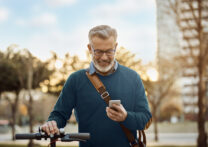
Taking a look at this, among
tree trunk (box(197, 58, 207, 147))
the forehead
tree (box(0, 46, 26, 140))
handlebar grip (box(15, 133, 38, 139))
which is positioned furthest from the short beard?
tree (box(0, 46, 26, 140))

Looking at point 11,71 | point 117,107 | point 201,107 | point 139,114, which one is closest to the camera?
point 117,107

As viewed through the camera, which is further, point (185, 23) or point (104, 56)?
point (185, 23)

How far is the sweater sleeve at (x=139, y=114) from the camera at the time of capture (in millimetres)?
2562

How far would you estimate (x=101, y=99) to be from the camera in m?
2.70

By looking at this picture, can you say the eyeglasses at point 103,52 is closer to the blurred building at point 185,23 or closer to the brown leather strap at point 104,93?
the brown leather strap at point 104,93

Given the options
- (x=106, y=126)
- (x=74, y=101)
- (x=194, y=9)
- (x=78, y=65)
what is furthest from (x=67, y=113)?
(x=78, y=65)

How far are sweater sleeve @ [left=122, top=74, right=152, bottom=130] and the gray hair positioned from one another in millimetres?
445

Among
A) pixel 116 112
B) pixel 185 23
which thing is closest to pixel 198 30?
pixel 185 23

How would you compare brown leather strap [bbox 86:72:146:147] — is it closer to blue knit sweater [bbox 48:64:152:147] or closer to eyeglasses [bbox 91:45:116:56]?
blue knit sweater [bbox 48:64:152:147]

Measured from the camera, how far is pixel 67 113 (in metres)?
2.75

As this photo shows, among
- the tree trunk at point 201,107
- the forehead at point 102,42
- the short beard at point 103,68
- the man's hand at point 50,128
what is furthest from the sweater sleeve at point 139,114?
the tree trunk at point 201,107

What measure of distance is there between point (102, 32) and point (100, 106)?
582 mm

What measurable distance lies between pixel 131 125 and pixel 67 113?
0.54 m

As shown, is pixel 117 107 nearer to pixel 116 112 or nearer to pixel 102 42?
pixel 116 112
